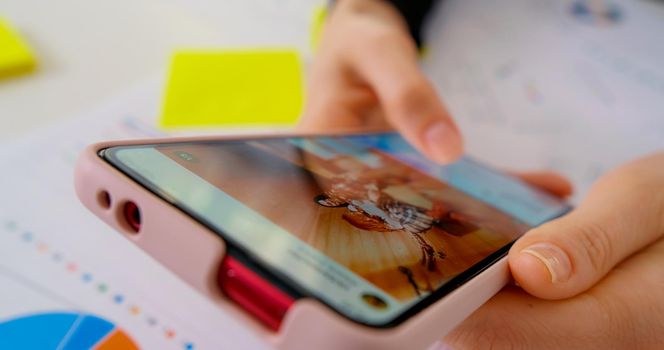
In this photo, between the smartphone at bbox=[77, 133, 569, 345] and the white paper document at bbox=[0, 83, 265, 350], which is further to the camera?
the white paper document at bbox=[0, 83, 265, 350]

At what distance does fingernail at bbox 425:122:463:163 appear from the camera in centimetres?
37

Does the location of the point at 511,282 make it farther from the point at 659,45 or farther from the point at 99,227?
the point at 659,45

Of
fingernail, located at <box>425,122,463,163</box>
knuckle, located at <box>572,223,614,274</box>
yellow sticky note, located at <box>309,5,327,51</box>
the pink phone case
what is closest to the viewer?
the pink phone case

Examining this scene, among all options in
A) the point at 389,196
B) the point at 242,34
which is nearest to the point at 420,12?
the point at 242,34

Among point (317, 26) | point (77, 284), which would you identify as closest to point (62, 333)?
point (77, 284)

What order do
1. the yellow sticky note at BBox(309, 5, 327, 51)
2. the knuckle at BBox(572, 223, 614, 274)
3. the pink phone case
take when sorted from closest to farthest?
the pink phone case → the knuckle at BBox(572, 223, 614, 274) → the yellow sticky note at BBox(309, 5, 327, 51)

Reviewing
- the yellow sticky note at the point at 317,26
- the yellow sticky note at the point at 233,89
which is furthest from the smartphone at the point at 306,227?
the yellow sticky note at the point at 317,26

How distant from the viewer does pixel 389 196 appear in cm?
27

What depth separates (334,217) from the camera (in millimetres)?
219

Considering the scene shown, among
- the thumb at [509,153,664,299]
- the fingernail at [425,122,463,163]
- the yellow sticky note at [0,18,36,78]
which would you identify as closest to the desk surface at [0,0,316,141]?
the yellow sticky note at [0,18,36,78]

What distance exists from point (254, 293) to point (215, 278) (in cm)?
1

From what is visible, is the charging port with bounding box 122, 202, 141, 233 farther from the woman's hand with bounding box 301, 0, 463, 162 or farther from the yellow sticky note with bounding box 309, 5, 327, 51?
the yellow sticky note with bounding box 309, 5, 327, 51

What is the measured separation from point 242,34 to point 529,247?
39cm

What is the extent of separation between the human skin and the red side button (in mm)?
107
